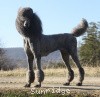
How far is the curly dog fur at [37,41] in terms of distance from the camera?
1535 cm

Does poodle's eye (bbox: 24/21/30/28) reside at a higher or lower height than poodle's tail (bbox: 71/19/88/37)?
higher

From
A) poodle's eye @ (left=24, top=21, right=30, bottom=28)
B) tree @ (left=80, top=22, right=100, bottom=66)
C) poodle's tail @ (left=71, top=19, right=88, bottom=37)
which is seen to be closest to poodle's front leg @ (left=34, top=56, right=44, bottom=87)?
poodle's eye @ (left=24, top=21, right=30, bottom=28)

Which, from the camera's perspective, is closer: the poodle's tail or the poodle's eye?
the poodle's eye

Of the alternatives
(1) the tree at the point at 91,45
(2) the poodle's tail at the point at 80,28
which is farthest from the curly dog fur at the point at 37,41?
(1) the tree at the point at 91,45

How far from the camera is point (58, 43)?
54.0 ft

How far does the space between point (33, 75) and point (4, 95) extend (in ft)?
6.24

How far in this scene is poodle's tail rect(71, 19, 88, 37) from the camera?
16969mm

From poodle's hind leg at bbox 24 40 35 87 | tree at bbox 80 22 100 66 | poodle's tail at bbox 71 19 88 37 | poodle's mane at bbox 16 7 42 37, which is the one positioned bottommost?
tree at bbox 80 22 100 66

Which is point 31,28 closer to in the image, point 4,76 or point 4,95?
point 4,95

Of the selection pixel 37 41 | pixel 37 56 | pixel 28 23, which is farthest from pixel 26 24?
pixel 37 56

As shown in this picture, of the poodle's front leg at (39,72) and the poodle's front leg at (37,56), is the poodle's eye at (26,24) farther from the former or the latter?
the poodle's front leg at (39,72)

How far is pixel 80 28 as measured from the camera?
17.0 metres

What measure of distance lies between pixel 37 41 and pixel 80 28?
2.18 m

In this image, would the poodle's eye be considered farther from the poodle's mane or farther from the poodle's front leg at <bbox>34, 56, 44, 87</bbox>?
the poodle's front leg at <bbox>34, 56, 44, 87</bbox>
